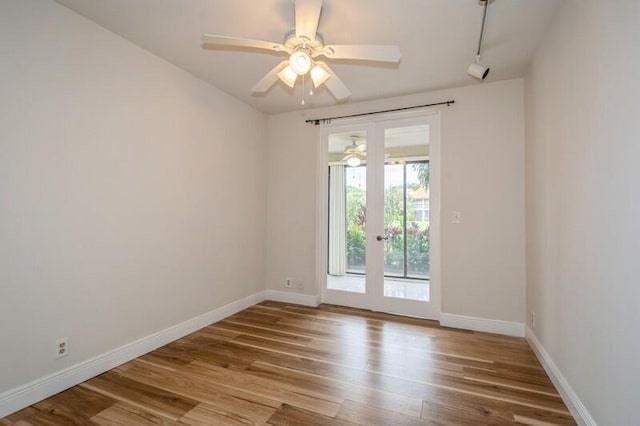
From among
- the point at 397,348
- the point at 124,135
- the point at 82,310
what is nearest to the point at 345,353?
the point at 397,348

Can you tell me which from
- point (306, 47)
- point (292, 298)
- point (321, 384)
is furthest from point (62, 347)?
point (306, 47)

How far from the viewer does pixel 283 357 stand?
102 inches

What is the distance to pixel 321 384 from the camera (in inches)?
85.6

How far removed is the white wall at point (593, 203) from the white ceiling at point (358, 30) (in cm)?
30

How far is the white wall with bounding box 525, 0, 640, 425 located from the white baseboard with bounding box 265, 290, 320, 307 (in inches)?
97.8

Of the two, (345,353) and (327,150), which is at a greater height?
→ (327,150)

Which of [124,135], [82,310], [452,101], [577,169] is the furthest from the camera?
[452,101]

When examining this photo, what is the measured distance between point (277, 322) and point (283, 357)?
859 millimetres

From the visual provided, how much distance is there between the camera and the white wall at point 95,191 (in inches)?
73.7

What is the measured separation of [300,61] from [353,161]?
6.79 ft

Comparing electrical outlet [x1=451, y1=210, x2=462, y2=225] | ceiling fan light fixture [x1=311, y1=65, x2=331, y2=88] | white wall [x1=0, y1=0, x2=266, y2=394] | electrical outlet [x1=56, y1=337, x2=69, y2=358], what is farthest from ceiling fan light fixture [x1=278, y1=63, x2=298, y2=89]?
electrical outlet [x1=56, y1=337, x2=69, y2=358]

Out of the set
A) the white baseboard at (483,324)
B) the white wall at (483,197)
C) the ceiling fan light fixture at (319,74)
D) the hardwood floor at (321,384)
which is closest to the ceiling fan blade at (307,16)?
the ceiling fan light fixture at (319,74)

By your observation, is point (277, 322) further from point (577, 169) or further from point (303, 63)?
point (577, 169)

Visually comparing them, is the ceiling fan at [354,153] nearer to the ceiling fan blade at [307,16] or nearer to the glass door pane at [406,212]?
the glass door pane at [406,212]
